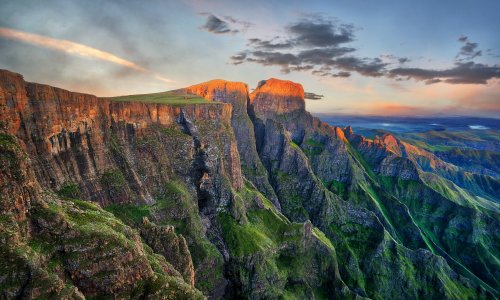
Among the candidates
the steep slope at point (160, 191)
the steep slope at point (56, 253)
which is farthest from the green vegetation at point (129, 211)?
the steep slope at point (56, 253)

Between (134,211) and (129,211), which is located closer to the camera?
(129,211)

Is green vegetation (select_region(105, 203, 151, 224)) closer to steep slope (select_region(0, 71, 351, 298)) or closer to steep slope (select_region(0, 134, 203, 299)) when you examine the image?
steep slope (select_region(0, 71, 351, 298))

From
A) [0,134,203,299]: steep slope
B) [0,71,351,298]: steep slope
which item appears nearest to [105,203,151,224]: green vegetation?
[0,71,351,298]: steep slope

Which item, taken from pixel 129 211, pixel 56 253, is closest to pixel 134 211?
pixel 129 211

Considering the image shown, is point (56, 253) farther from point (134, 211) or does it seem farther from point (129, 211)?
point (134, 211)

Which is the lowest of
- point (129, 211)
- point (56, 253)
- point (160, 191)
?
point (129, 211)

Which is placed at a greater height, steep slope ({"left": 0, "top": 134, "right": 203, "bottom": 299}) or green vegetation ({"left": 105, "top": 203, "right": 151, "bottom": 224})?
steep slope ({"left": 0, "top": 134, "right": 203, "bottom": 299})

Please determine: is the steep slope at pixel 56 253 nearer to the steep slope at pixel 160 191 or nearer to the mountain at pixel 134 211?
the mountain at pixel 134 211

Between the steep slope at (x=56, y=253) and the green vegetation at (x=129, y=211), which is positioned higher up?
the steep slope at (x=56, y=253)

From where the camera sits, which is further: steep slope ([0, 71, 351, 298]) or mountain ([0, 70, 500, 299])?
steep slope ([0, 71, 351, 298])

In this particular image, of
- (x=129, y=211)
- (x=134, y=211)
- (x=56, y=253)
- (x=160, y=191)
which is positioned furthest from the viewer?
(x=160, y=191)

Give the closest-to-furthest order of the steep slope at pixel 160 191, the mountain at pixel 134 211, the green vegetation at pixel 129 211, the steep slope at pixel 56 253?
the steep slope at pixel 56 253 < the mountain at pixel 134 211 < the steep slope at pixel 160 191 < the green vegetation at pixel 129 211

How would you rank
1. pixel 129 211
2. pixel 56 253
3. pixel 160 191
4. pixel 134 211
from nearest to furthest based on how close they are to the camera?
pixel 56 253 → pixel 129 211 → pixel 134 211 → pixel 160 191

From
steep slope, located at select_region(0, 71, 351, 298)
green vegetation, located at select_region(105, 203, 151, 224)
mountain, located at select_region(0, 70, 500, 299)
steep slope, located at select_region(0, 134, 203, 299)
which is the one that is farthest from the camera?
green vegetation, located at select_region(105, 203, 151, 224)
